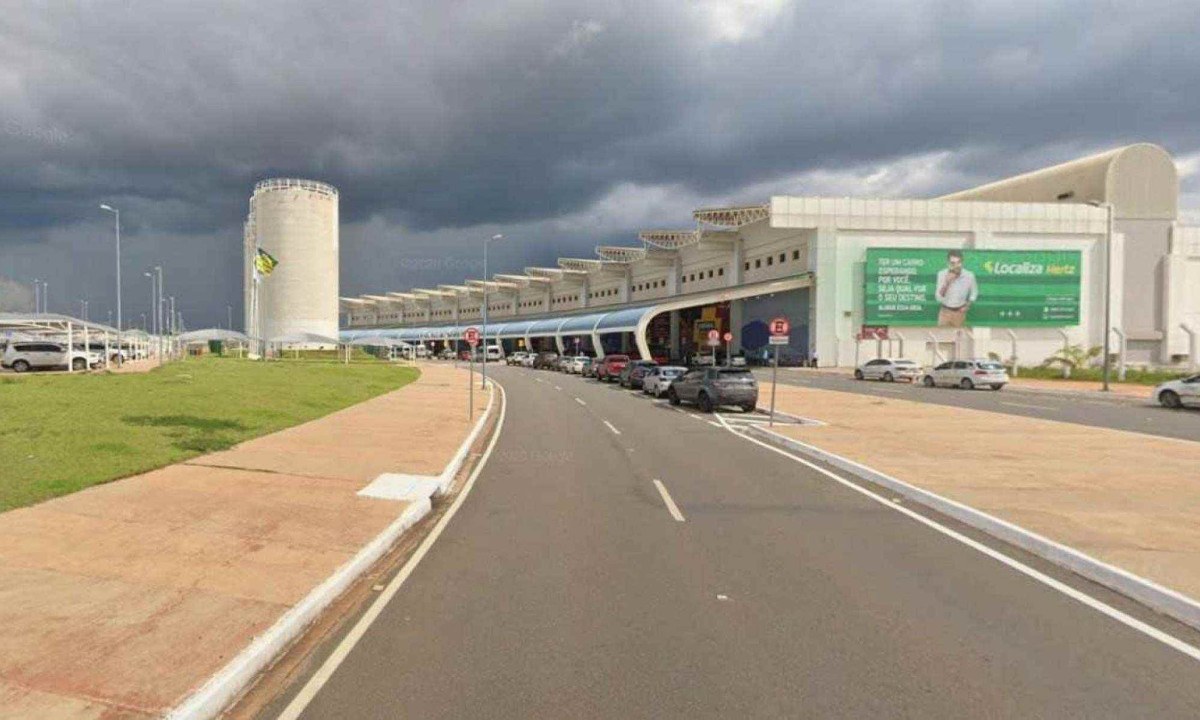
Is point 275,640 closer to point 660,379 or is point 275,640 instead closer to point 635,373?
point 660,379

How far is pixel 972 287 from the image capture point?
60031 mm

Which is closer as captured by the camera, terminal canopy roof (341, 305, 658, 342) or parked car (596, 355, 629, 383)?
parked car (596, 355, 629, 383)

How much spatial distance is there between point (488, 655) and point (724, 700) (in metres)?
1.53

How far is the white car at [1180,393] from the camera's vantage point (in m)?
24.5

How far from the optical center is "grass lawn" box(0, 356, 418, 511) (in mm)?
9555

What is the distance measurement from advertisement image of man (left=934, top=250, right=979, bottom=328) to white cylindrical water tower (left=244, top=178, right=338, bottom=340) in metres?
70.8

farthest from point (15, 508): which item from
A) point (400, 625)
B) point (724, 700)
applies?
point (724, 700)

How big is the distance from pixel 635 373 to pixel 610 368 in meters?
7.32

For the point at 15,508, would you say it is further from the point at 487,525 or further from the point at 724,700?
the point at 724,700

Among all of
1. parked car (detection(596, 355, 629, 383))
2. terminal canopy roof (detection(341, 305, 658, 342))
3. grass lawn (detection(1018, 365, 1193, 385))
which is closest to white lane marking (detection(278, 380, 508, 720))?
parked car (detection(596, 355, 629, 383))

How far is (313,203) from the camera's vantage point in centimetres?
8812

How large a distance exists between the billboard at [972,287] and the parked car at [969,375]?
21.6 meters

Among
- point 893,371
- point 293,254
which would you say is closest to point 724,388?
point 893,371

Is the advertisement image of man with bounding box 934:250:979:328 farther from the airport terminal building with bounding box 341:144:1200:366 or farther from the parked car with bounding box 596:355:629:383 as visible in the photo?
the parked car with bounding box 596:355:629:383
